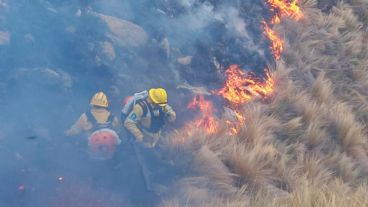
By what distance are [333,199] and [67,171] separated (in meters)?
3.81

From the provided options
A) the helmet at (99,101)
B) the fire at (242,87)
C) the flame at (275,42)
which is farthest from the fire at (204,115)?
the flame at (275,42)

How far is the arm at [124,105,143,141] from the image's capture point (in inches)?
295

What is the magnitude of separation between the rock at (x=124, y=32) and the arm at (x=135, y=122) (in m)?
2.05

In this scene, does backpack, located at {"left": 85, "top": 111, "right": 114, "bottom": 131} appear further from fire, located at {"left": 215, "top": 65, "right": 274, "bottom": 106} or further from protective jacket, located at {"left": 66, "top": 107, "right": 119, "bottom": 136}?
fire, located at {"left": 215, "top": 65, "right": 274, "bottom": 106}

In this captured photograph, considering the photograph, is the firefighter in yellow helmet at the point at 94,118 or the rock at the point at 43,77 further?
the rock at the point at 43,77

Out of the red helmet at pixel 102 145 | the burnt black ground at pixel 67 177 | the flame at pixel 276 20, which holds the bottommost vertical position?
the burnt black ground at pixel 67 177

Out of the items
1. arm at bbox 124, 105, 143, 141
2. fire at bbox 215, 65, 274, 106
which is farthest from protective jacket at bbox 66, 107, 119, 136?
fire at bbox 215, 65, 274, 106

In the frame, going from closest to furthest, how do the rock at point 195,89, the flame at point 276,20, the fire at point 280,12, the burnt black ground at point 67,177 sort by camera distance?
the burnt black ground at point 67,177 < the rock at point 195,89 < the fire at point 280,12 < the flame at point 276,20

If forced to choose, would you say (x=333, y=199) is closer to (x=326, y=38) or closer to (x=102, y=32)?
(x=102, y=32)

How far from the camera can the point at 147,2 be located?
9.79 m

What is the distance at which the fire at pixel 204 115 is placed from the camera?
25.6 feet

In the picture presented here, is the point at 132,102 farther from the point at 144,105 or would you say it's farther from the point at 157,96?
the point at 157,96

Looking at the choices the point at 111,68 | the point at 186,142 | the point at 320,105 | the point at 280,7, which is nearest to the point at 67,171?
the point at 186,142

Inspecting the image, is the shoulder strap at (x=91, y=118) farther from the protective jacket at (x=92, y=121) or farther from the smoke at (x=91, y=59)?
the smoke at (x=91, y=59)
